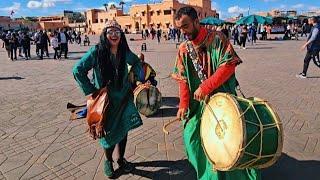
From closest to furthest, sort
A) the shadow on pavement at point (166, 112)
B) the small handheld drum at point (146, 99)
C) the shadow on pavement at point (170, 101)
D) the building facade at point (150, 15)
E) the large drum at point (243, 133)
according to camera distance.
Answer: the large drum at point (243, 133) → the small handheld drum at point (146, 99) → the shadow on pavement at point (166, 112) → the shadow on pavement at point (170, 101) → the building facade at point (150, 15)

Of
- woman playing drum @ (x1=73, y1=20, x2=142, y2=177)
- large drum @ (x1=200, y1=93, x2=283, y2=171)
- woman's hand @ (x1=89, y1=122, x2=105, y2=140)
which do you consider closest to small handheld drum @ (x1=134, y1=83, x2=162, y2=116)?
woman playing drum @ (x1=73, y1=20, x2=142, y2=177)

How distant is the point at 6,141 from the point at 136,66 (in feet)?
8.87

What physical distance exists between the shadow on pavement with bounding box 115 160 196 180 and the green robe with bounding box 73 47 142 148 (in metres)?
0.53

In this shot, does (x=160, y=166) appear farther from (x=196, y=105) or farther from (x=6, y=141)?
(x=6, y=141)

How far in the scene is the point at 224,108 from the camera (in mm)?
3092

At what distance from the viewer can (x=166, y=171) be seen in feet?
15.1

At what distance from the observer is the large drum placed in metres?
2.92

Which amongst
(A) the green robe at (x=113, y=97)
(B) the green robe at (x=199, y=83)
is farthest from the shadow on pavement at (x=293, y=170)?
(A) the green robe at (x=113, y=97)

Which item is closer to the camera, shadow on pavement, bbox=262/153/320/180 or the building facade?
shadow on pavement, bbox=262/153/320/180

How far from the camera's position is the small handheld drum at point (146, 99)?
6828mm

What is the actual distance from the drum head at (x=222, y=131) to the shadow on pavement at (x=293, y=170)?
4.38 feet

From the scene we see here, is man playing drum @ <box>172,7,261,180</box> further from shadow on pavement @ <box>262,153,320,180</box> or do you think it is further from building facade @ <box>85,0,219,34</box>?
building facade @ <box>85,0,219,34</box>

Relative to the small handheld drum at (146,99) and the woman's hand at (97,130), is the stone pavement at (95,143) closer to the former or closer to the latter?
the small handheld drum at (146,99)

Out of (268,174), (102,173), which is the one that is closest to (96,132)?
(102,173)
